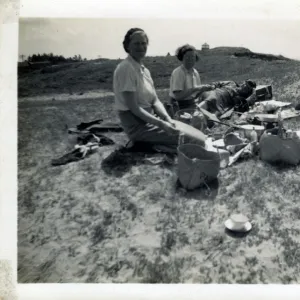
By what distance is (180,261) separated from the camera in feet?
7.14

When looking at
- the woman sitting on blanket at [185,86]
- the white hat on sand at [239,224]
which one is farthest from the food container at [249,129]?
the white hat on sand at [239,224]

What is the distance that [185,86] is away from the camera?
310cm

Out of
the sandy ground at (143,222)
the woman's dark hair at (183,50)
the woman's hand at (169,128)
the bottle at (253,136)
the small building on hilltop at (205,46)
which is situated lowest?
the sandy ground at (143,222)

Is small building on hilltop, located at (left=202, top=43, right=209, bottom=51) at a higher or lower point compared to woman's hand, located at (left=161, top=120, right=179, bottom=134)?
higher

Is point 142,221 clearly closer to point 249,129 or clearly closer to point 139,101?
point 139,101

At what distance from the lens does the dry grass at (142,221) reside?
2.17m

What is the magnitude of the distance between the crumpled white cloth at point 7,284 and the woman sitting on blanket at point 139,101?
1.20 metres

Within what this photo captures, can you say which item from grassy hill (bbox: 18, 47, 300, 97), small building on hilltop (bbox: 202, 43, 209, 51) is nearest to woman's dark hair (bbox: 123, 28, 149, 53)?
grassy hill (bbox: 18, 47, 300, 97)

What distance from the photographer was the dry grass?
A: 2170 millimetres

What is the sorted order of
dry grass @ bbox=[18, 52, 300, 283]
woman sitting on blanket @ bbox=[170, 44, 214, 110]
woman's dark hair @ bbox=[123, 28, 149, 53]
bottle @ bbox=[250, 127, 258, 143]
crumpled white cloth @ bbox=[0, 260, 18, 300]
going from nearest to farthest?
dry grass @ bbox=[18, 52, 300, 283]
crumpled white cloth @ bbox=[0, 260, 18, 300]
woman's dark hair @ bbox=[123, 28, 149, 53]
bottle @ bbox=[250, 127, 258, 143]
woman sitting on blanket @ bbox=[170, 44, 214, 110]

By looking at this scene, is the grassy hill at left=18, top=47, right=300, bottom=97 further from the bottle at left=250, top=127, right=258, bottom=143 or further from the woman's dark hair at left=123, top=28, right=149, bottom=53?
the bottle at left=250, top=127, right=258, bottom=143

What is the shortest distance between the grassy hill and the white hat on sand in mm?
1231

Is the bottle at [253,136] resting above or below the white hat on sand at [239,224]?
above

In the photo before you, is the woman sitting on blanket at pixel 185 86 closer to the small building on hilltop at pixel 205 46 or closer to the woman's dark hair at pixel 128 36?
the small building on hilltop at pixel 205 46
